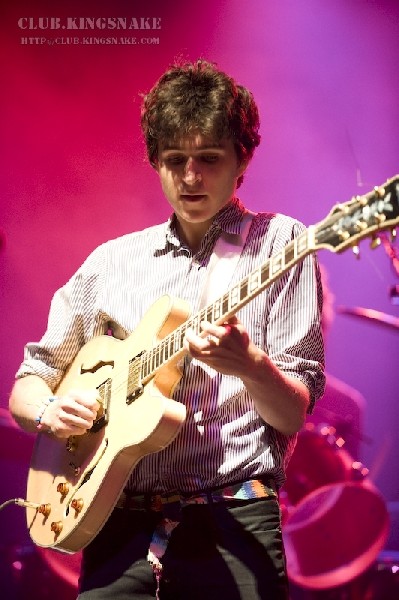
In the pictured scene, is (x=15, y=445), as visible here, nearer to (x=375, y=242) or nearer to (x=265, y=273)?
(x=265, y=273)

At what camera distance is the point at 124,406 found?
2.18m

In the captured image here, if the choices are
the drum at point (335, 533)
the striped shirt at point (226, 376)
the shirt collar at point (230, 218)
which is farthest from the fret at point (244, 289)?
the drum at point (335, 533)

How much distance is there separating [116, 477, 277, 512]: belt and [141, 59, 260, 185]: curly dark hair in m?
0.99

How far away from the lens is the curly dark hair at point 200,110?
2.35 meters

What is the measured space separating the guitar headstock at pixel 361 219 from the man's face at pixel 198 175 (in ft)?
2.15

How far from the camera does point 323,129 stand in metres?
3.48

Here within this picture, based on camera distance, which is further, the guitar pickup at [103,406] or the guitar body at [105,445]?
the guitar pickup at [103,406]

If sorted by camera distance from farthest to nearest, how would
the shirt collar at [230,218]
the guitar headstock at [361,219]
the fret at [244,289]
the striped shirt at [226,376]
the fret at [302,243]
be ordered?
the shirt collar at [230,218] → the striped shirt at [226,376] → the fret at [244,289] → the fret at [302,243] → the guitar headstock at [361,219]

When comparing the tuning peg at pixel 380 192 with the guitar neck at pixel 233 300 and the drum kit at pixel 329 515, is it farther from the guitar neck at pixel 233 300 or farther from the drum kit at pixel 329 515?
the drum kit at pixel 329 515

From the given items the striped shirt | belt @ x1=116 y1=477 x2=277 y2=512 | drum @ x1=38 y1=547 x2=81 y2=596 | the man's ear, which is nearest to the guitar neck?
the striped shirt

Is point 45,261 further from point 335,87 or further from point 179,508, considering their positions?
point 179,508

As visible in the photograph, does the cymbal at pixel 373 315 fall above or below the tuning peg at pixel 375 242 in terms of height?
below

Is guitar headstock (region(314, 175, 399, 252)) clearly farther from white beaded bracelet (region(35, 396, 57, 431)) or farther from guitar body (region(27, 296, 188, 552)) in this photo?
white beaded bracelet (region(35, 396, 57, 431))

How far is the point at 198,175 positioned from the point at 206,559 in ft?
3.49
